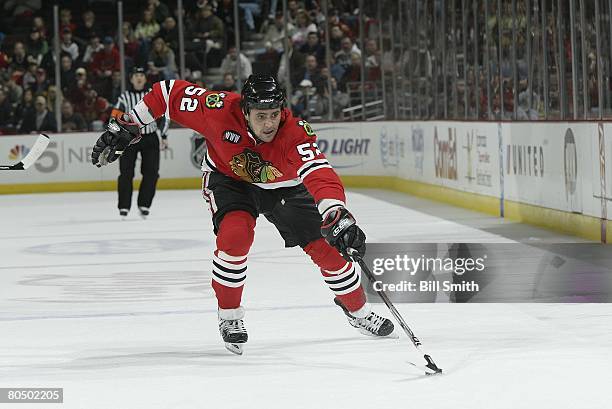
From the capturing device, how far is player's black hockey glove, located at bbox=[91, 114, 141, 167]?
556cm

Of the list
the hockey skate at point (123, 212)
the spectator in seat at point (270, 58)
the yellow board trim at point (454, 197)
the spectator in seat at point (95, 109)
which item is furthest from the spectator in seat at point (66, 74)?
the hockey skate at point (123, 212)

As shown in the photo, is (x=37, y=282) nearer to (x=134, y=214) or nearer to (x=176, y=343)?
(x=176, y=343)

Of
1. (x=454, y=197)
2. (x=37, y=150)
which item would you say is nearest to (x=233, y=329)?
(x=37, y=150)

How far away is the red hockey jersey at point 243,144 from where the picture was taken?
5148 mm

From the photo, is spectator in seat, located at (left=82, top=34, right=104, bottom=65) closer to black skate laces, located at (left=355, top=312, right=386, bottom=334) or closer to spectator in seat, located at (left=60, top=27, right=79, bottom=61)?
spectator in seat, located at (left=60, top=27, right=79, bottom=61)

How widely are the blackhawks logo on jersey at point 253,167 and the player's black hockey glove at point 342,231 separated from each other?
1.52 feet

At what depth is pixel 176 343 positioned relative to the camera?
5715 mm

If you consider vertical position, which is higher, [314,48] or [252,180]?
[314,48]

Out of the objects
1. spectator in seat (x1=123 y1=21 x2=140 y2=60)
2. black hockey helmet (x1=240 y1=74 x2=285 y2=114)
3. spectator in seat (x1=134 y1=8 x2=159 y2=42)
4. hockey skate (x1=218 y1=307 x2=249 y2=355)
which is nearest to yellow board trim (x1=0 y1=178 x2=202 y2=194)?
spectator in seat (x1=123 y1=21 x2=140 y2=60)

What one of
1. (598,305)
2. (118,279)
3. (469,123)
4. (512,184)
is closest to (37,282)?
(118,279)

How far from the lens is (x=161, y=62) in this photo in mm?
19391

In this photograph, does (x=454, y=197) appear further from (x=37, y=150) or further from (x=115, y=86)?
(x=37, y=150)

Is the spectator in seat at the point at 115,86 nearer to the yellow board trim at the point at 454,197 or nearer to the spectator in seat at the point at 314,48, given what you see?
the yellow board trim at the point at 454,197

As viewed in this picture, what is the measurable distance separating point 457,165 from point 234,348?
8899 mm
